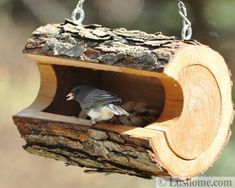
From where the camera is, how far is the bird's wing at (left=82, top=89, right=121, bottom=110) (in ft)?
7.50

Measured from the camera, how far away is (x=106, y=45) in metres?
2.23

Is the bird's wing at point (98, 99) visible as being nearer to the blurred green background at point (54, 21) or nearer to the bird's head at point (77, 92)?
the bird's head at point (77, 92)

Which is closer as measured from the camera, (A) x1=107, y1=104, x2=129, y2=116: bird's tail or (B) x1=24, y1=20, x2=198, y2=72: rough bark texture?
(B) x1=24, y1=20, x2=198, y2=72: rough bark texture

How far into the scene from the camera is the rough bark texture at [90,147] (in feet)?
6.97

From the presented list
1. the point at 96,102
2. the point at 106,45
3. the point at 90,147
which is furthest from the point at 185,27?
the point at 90,147

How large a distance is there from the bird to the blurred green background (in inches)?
66.0

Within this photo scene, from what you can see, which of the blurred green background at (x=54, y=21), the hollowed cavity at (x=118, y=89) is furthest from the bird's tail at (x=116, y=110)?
the blurred green background at (x=54, y=21)

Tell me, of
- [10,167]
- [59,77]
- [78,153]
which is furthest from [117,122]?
[10,167]

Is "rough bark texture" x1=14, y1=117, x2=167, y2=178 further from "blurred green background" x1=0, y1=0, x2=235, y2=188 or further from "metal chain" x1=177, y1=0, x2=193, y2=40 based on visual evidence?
"blurred green background" x1=0, y1=0, x2=235, y2=188

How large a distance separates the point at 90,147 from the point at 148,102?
0.36 metres

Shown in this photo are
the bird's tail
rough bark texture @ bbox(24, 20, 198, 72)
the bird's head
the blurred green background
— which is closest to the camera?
rough bark texture @ bbox(24, 20, 198, 72)

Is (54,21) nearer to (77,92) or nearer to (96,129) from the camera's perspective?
(77,92)

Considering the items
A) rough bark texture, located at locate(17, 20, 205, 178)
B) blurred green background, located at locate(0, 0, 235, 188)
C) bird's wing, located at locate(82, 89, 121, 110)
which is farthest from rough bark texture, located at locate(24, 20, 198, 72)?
blurred green background, located at locate(0, 0, 235, 188)

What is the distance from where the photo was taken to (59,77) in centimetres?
252
